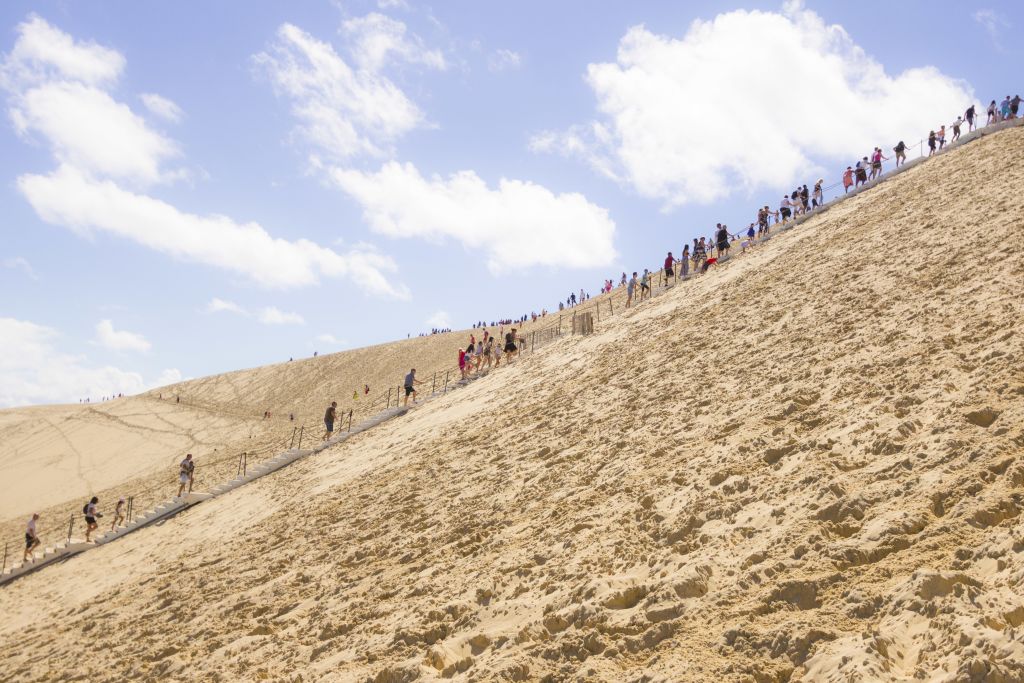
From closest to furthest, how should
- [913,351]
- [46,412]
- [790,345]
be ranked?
[913,351] → [790,345] → [46,412]

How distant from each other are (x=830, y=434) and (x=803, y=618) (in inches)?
120

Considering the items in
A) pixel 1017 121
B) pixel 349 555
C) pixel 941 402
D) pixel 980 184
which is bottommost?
pixel 349 555

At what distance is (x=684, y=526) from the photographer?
23.3 ft

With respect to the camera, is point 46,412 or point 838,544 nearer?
point 838,544

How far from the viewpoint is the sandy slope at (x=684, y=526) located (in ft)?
17.1

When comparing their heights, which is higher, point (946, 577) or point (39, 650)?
point (946, 577)

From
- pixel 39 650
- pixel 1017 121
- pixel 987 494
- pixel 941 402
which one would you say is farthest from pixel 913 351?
pixel 1017 121

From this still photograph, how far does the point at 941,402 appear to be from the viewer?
294 inches

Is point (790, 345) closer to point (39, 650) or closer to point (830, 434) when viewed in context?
point (830, 434)

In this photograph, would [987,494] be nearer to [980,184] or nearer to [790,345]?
[790,345]

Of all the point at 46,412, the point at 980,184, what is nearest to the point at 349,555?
the point at 980,184

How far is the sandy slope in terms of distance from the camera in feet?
17.1

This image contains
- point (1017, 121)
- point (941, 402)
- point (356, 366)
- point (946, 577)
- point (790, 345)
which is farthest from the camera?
point (356, 366)

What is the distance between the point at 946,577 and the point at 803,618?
0.92 metres
